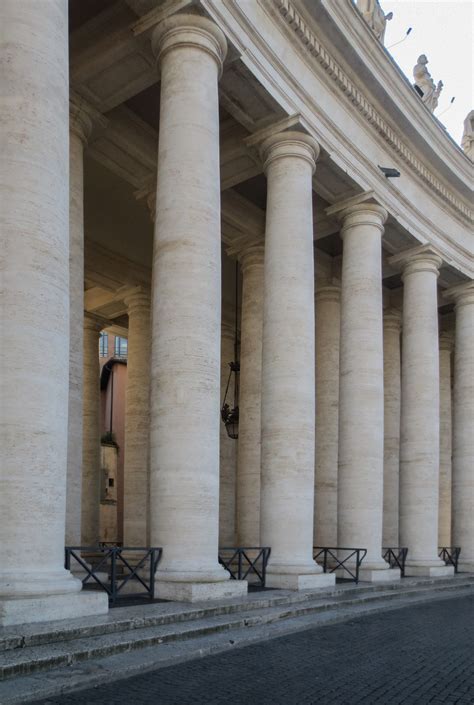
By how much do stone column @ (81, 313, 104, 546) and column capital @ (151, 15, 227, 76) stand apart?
19.9 meters

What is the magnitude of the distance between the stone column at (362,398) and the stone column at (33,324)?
1525 cm

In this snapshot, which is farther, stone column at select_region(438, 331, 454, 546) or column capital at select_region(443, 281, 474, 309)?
stone column at select_region(438, 331, 454, 546)

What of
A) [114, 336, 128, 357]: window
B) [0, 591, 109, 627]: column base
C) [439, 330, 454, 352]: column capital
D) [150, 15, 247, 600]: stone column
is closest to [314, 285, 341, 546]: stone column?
[439, 330, 454, 352]: column capital

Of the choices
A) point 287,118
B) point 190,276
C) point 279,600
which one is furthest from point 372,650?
point 287,118

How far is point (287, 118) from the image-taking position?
2542cm

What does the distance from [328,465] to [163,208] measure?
17695 mm

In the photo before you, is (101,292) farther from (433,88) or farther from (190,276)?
(190,276)

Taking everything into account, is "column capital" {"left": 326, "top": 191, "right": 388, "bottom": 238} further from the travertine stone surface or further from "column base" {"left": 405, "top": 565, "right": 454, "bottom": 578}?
"column base" {"left": 405, "top": 565, "right": 454, "bottom": 578}

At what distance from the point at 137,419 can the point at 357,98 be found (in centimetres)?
1700

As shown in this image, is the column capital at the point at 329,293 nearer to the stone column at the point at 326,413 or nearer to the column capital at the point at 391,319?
the stone column at the point at 326,413

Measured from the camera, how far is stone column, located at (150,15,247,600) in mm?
18922

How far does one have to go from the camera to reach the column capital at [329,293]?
37125 mm

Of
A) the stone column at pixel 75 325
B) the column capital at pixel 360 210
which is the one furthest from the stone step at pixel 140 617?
the column capital at pixel 360 210

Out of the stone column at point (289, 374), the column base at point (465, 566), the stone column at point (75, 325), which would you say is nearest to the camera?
the stone column at point (75, 325)
